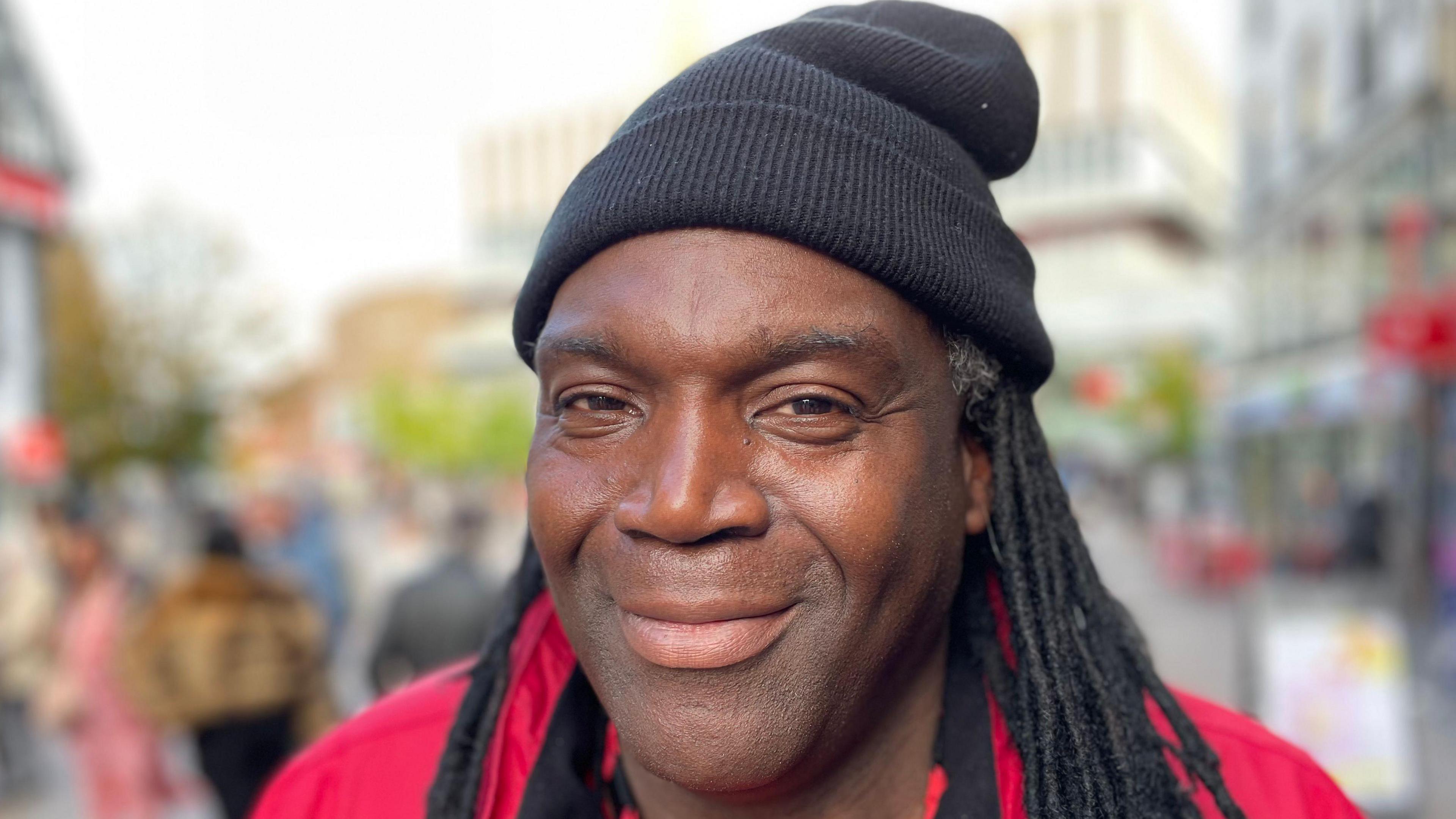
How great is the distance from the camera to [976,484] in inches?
67.6

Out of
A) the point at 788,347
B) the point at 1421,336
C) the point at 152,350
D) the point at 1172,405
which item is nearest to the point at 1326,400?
the point at 1421,336

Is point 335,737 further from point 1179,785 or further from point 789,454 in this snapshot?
point 1179,785

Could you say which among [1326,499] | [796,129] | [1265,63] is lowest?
[1326,499]

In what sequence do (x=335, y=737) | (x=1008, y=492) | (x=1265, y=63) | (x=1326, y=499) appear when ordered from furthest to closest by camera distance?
(x=1265, y=63) < (x=1326, y=499) < (x=335, y=737) < (x=1008, y=492)

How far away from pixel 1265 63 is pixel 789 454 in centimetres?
2321

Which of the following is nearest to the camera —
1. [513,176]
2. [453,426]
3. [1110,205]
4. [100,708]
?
[100,708]

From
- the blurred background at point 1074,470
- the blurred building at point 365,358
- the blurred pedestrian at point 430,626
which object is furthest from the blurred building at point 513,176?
the blurred pedestrian at point 430,626

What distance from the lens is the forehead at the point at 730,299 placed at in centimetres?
143

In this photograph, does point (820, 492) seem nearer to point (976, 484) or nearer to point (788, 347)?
point (788, 347)

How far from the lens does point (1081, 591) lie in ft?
5.80

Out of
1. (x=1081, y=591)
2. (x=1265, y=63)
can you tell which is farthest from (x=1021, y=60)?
(x=1265, y=63)

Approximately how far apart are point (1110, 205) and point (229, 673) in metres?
55.0

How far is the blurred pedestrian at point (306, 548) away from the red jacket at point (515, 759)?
614cm

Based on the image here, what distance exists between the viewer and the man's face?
4.68 feet
